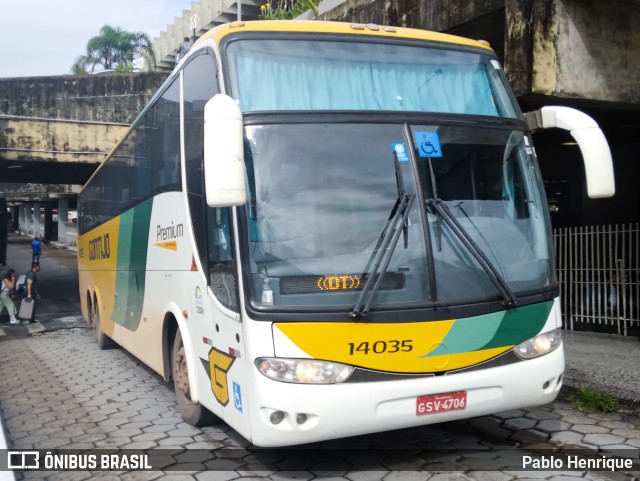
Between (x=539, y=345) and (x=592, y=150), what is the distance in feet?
4.78

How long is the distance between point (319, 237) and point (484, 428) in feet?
8.31

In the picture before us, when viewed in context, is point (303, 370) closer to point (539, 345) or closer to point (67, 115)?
point (539, 345)

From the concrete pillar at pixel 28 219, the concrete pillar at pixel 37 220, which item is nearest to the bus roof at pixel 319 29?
the concrete pillar at pixel 37 220

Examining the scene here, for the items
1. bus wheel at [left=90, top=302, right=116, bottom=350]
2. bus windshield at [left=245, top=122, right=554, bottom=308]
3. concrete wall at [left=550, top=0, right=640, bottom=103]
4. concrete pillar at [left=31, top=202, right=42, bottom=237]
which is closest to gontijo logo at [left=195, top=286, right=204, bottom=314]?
bus windshield at [left=245, top=122, right=554, bottom=308]

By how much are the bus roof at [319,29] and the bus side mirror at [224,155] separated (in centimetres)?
109

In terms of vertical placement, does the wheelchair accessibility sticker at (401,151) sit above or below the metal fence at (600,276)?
above

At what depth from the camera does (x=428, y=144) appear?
462 cm

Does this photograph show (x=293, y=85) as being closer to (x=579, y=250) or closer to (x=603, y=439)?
(x=603, y=439)

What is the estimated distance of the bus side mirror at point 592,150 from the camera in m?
4.70

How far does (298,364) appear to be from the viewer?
405 cm

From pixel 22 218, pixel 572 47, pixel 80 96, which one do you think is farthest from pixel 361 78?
pixel 22 218

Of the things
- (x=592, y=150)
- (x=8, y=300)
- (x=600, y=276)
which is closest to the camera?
(x=592, y=150)

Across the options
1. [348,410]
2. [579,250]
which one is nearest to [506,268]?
[348,410]

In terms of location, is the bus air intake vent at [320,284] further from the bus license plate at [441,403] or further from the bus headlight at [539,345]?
the bus headlight at [539,345]
